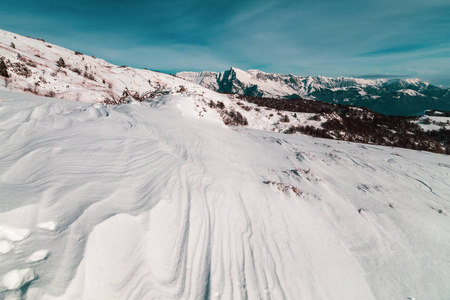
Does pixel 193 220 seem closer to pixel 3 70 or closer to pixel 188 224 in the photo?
pixel 188 224

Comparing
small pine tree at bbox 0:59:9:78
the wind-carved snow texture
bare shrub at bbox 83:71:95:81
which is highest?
bare shrub at bbox 83:71:95:81

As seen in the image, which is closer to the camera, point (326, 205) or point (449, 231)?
point (449, 231)

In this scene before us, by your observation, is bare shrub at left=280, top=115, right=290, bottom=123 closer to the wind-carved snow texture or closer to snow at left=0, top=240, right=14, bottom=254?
the wind-carved snow texture

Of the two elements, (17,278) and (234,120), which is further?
(234,120)

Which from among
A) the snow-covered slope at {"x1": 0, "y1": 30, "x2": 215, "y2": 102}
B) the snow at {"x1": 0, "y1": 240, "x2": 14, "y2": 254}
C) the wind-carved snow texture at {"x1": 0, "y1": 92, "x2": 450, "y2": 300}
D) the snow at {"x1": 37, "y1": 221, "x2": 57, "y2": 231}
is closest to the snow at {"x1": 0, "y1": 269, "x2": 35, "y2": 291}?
the wind-carved snow texture at {"x1": 0, "y1": 92, "x2": 450, "y2": 300}

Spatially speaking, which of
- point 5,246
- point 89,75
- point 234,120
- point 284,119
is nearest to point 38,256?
point 5,246

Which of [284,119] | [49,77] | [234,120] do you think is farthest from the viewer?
[284,119]

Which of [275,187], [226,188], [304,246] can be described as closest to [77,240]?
[226,188]

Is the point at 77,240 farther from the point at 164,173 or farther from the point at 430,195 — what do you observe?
the point at 430,195
